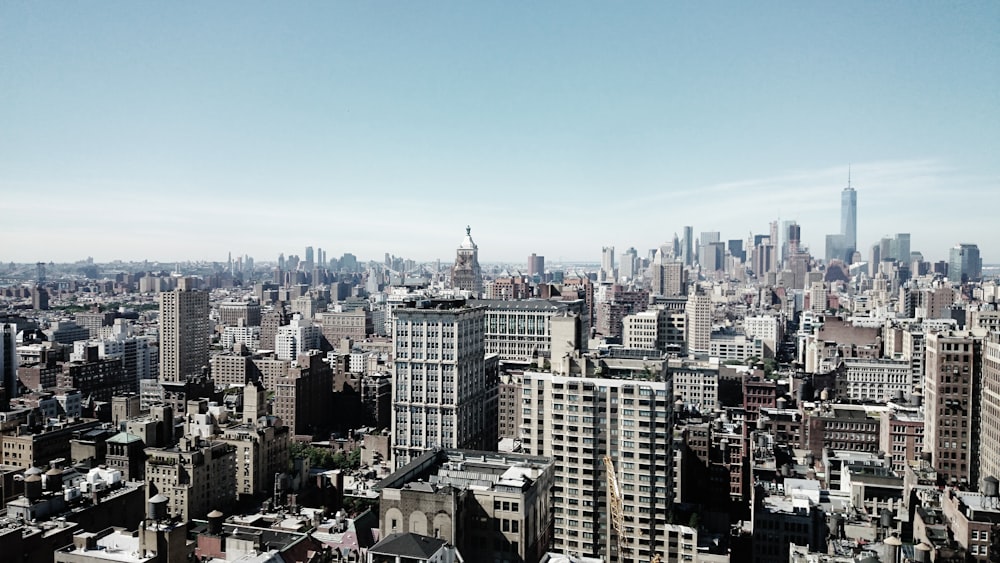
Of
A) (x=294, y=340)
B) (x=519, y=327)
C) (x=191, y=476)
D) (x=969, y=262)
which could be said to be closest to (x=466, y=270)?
(x=294, y=340)

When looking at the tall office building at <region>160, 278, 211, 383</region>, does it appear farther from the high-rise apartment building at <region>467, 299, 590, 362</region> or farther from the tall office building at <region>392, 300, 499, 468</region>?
the tall office building at <region>392, 300, 499, 468</region>

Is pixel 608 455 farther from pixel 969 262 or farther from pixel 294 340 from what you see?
pixel 969 262

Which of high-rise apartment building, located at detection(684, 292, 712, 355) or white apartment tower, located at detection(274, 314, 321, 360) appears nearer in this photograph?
high-rise apartment building, located at detection(684, 292, 712, 355)

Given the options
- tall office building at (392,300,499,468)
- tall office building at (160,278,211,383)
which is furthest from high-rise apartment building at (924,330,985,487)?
tall office building at (160,278,211,383)

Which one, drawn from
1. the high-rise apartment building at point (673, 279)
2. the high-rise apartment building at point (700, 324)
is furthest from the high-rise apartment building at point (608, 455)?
the high-rise apartment building at point (673, 279)

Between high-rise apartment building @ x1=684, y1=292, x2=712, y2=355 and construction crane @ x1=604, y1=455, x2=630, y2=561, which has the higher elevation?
high-rise apartment building @ x1=684, y1=292, x2=712, y2=355
